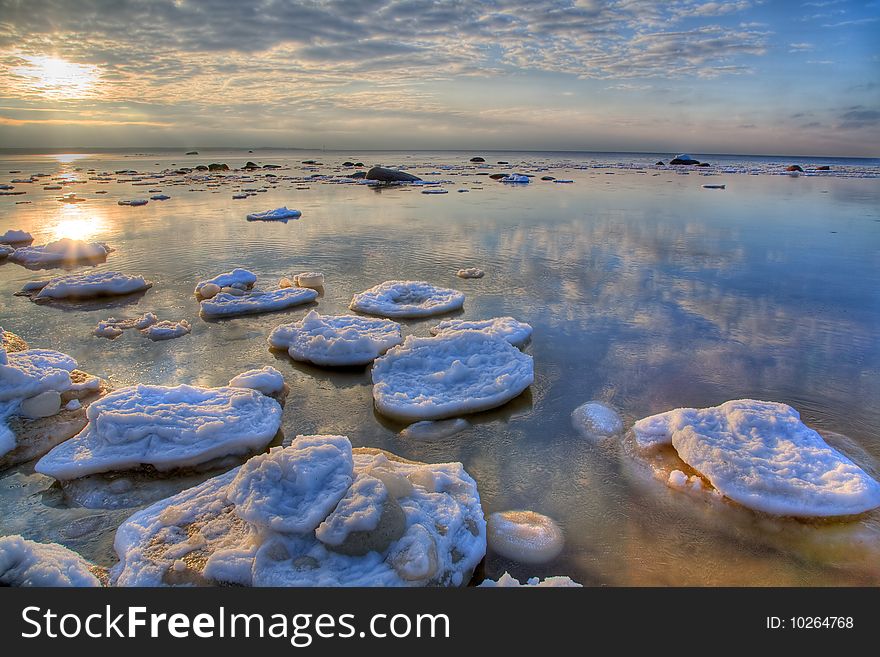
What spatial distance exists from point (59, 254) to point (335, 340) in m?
9.61

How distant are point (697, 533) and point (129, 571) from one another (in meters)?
3.81

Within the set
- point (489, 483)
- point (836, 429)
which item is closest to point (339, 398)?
point (489, 483)

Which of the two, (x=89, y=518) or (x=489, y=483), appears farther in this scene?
(x=489, y=483)

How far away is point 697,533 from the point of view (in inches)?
149

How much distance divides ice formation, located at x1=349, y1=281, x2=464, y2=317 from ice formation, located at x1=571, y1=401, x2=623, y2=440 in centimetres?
355

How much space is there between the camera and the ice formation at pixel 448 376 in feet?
17.8

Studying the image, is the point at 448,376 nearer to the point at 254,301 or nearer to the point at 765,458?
the point at 765,458

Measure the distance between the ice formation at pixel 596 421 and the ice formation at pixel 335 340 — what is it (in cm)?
A: 262

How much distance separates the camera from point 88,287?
30.4 ft

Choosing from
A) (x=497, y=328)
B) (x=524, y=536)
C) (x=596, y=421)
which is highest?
(x=497, y=328)

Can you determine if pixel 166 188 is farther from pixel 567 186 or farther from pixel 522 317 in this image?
pixel 522 317

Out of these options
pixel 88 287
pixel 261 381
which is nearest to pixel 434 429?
pixel 261 381

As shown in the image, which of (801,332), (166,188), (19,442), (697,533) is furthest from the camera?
(166,188)
